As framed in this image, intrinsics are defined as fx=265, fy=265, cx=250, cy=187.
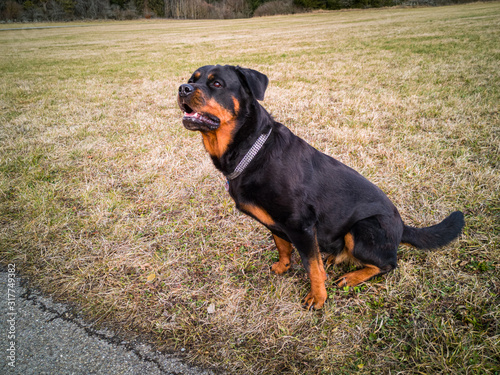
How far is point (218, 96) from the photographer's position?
2.37 m

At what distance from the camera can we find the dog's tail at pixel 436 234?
2.35m

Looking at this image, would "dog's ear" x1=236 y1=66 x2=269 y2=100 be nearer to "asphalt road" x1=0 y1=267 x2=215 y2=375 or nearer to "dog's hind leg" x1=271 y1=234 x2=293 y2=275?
"dog's hind leg" x1=271 y1=234 x2=293 y2=275

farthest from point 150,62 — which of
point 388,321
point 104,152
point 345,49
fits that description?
point 388,321

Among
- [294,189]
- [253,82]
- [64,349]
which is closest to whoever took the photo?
[64,349]

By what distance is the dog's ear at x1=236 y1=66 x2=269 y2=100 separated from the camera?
7.74ft

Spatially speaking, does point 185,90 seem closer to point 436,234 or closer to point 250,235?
point 250,235

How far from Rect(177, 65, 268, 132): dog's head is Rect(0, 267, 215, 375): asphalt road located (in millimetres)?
1857

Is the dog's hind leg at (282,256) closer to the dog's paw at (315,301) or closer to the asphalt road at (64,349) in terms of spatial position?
the dog's paw at (315,301)

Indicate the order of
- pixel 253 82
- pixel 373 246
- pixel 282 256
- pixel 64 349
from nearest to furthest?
pixel 64 349, pixel 373 246, pixel 253 82, pixel 282 256

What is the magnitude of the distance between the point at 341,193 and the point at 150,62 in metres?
15.3

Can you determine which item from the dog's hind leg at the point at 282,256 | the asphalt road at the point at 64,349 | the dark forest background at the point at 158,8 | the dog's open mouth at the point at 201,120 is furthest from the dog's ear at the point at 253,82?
the dark forest background at the point at 158,8

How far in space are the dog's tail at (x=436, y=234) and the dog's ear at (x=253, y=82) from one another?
1.84 meters

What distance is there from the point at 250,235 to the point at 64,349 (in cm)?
195

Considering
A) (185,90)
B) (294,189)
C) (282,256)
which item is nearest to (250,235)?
(282,256)
